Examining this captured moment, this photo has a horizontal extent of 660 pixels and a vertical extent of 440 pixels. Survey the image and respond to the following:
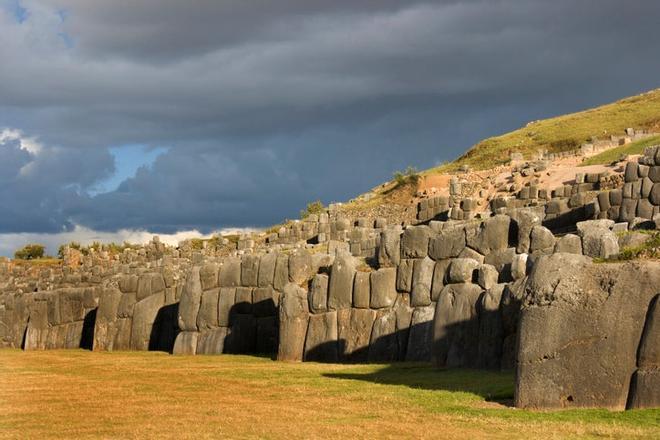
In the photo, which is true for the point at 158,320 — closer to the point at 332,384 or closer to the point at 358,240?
the point at 358,240

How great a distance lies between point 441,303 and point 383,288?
212 inches

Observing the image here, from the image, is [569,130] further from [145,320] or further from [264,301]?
[264,301]

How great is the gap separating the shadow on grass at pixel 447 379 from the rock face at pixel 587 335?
103 cm

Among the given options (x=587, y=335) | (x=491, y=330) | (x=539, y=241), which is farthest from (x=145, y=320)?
(x=587, y=335)

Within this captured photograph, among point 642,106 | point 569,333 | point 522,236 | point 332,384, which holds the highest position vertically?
point 642,106

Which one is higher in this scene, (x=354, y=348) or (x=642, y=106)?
(x=642, y=106)

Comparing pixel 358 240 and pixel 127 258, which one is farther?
pixel 127 258

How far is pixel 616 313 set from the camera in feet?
47.2

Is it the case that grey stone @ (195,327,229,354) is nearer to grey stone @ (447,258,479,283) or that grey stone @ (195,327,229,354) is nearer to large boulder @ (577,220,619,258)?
grey stone @ (447,258,479,283)

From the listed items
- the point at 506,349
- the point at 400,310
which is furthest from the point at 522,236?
the point at 506,349

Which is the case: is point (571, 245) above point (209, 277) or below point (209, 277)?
above

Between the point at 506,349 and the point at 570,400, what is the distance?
210 inches

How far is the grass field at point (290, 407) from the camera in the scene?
13578 mm

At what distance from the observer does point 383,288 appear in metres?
27.2
